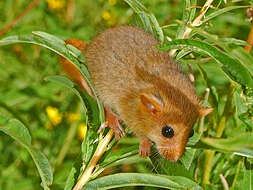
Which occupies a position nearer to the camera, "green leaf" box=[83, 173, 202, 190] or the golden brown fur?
"green leaf" box=[83, 173, 202, 190]

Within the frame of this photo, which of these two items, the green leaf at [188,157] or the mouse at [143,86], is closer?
the green leaf at [188,157]

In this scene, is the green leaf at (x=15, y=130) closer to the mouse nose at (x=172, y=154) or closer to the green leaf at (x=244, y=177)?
the mouse nose at (x=172, y=154)

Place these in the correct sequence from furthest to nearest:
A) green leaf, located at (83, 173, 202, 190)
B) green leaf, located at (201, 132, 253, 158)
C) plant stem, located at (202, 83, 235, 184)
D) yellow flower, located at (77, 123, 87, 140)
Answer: yellow flower, located at (77, 123, 87, 140)
plant stem, located at (202, 83, 235, 184)
green leaf, located at (83, 173, 202, 190)
green leaf, located at (201, 132, 253, 158)

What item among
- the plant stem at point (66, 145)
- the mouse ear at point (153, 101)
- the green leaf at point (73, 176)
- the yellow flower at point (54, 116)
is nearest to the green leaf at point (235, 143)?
the green leaf at point (73, 176)

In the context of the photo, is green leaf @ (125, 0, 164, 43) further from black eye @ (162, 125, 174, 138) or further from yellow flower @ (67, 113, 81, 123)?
yellow flower @ (67, 113, 81, 123)

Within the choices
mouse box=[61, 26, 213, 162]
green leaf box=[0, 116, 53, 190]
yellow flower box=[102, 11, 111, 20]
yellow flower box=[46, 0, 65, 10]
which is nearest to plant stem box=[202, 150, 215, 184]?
→ mouse box=[61, 26, 213, 162]

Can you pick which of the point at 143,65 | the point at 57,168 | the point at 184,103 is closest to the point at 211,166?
the point at 184,103

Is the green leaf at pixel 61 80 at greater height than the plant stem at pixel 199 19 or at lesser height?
lesser
